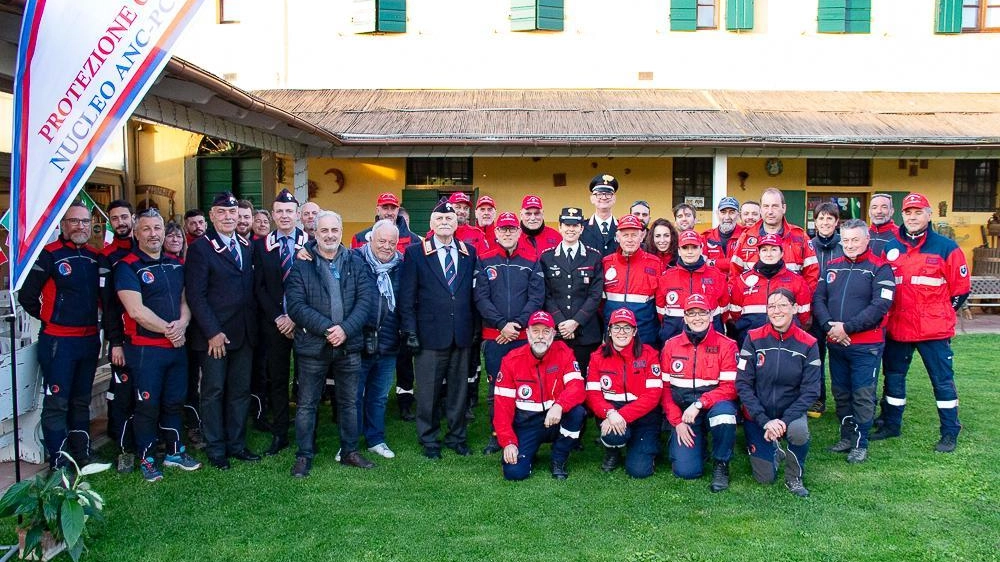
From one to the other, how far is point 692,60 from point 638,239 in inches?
379

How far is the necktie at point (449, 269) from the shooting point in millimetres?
5121

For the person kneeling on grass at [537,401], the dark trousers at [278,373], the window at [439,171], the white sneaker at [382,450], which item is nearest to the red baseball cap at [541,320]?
the person kneeling on grass at [537,401]

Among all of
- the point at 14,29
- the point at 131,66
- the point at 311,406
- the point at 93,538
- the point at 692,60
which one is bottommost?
the point at 93,538

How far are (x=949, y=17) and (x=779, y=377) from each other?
12.3 metres

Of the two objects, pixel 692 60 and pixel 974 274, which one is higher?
pixel 692 60

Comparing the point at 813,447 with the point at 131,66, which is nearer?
the point at 131,66

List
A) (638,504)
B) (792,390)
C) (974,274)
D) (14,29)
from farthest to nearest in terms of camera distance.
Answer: (974,274), (792,390), (638,504), (14,29)

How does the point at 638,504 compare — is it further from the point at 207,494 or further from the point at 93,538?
the point at 93,538

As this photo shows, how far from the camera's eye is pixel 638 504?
4.24 meters

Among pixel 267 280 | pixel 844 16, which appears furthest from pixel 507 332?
pixel 844 16

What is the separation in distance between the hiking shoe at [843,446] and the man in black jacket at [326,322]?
133 inches

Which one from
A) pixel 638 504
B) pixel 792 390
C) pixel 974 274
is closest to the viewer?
pixel 638 504

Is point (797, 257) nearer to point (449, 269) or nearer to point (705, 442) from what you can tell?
point (705, 442)

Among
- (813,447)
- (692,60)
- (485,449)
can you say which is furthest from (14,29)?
(692,60)
